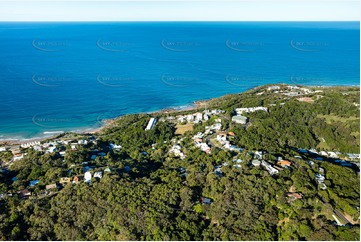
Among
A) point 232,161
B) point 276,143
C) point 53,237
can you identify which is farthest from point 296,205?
point 53,237

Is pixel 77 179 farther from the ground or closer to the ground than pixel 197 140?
closer to the ground

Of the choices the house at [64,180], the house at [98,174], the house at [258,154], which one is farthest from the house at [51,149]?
the house at [258,154]

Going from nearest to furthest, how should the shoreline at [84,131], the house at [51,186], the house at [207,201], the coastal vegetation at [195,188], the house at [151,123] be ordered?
the coastal vegetation at [195,188] < the house at [207,201] < the house at [51,186] < the house at [151,123] < the shoreline at [84,131]
